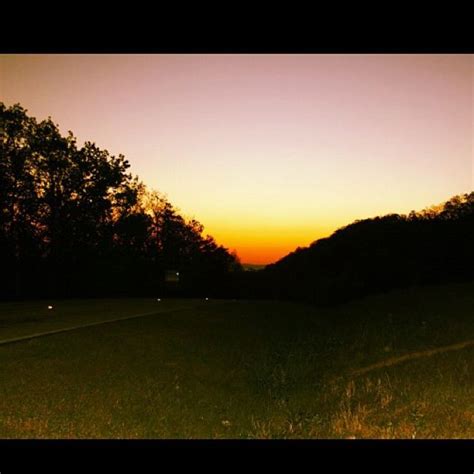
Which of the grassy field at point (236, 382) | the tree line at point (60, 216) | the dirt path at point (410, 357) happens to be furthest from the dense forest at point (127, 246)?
the dirt path at point (410, 357)

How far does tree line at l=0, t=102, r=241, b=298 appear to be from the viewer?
4572 cm

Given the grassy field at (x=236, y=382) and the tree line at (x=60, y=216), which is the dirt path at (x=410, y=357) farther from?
the tree line at (x=60, y=216)

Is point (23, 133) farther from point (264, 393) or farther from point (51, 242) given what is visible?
point (264, 393)

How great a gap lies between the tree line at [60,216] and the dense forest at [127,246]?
0.10 meters

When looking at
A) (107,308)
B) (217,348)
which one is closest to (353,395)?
(217,348)

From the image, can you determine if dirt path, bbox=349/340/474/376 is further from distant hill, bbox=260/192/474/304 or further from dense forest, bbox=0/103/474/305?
distant hill, bbox=260/192/474/304

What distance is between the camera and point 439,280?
6694cm

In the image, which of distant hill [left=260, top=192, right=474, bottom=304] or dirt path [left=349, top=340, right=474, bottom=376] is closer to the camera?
dirt path [left=349, top=340, right=474, bottom=376]

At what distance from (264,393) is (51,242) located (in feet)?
134

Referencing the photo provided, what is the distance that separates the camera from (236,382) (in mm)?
13555

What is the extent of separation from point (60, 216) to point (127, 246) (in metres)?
13.2

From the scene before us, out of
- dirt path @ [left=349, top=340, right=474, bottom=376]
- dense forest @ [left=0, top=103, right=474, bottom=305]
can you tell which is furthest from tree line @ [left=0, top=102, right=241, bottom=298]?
dirt path @ [left=349, top=340, right=474, bottom=376]

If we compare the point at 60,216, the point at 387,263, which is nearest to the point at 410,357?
the point at 60,216

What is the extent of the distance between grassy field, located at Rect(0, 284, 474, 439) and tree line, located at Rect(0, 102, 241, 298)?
25.1 meters
